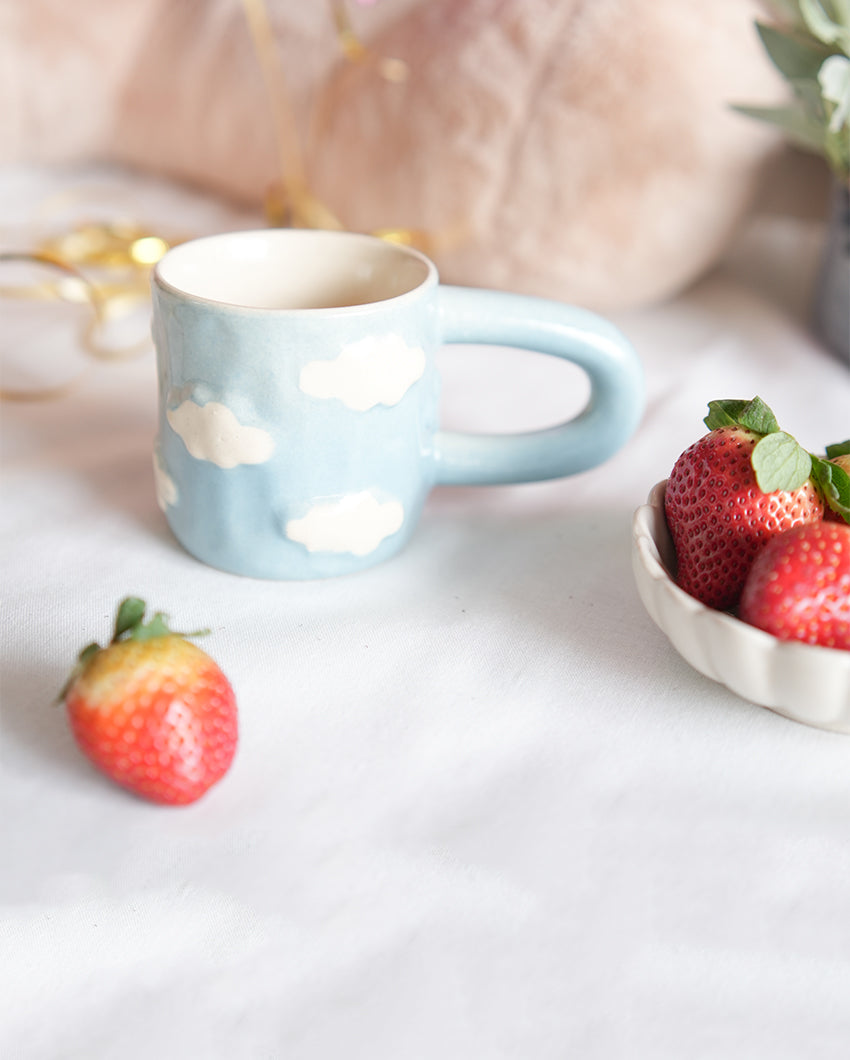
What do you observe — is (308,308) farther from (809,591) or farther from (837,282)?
(837,282)

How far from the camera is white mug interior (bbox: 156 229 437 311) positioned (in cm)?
57

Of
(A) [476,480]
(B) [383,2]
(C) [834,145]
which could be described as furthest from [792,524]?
(B) [383,2]

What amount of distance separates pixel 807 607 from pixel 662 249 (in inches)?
→ 20.7

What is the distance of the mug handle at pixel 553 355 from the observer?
56cm

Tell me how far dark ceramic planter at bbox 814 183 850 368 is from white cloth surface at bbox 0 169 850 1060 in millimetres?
329

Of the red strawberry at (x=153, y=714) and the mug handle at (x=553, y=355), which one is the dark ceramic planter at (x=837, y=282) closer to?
the mug handle at (x=553, y=355)

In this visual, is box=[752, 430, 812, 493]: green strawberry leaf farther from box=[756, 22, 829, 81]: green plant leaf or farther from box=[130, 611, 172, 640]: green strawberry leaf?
box=[756, 22, 829, 81]: green plant leaf

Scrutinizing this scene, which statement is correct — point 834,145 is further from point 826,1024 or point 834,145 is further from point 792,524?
point 826,1024

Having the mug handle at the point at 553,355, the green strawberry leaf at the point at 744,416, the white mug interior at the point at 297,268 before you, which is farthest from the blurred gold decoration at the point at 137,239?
the green strawberry leaf at the point at 744,416

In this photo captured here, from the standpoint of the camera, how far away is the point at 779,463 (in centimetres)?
45

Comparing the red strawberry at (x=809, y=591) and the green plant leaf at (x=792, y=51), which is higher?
the green plant leaf at (x=792, y=51)

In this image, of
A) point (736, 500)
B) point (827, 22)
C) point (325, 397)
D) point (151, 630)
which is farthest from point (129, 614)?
point (827, 22)

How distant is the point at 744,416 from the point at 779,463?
30 mm

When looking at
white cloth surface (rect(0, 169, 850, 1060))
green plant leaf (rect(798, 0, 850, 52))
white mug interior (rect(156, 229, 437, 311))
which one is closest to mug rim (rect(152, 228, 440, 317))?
white mug interior (rect(156, 229, 437, 311))
